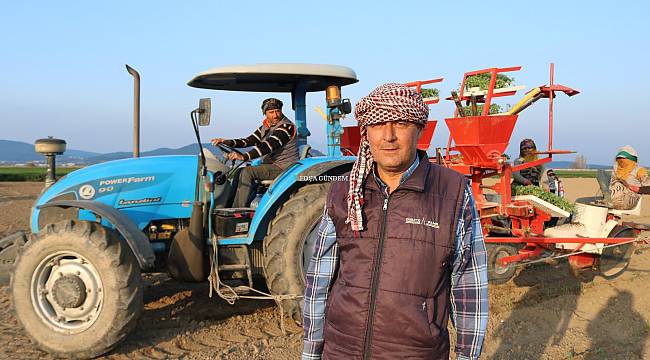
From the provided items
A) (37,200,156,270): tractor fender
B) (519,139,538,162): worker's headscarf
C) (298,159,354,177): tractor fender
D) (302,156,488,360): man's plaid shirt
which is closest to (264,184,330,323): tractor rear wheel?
(298,159,354,177): tractor fender

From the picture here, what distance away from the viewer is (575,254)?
5.58 meters

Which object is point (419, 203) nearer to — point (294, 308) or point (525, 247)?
point (294, 308)

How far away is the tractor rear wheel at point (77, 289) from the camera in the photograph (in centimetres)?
362

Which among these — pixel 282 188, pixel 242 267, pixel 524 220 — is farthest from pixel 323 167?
pixel 524 220

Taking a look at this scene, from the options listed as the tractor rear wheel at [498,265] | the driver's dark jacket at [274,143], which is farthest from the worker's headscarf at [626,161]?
the driver's dark jacket at [274,143]

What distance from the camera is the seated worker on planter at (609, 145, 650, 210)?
5.92 meters

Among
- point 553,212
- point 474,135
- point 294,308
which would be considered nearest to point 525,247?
point 553,212

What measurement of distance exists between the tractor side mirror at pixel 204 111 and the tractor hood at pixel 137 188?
82 cm

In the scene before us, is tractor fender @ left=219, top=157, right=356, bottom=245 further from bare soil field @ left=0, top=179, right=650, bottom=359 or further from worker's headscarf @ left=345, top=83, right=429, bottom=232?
worker's headscarf @ left=345, top=83, right=429, bottom=232

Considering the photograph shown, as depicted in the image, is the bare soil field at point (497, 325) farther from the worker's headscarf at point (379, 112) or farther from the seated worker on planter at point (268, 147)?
the worker's headscarf at point (379, 112)

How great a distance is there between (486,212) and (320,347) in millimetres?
4076

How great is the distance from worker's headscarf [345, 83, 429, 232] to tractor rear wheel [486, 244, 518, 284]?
392 cm

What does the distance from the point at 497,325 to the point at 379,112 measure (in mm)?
3414

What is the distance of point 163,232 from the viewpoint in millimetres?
4465
